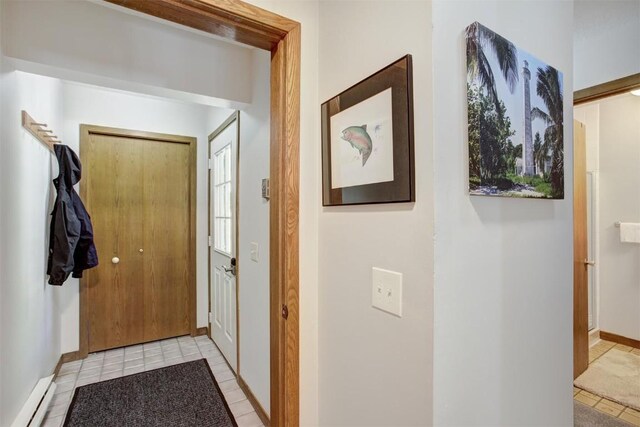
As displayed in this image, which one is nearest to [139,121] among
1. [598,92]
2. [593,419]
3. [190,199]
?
[190,199]

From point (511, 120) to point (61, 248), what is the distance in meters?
2.82

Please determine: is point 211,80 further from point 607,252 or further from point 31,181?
point 607,252

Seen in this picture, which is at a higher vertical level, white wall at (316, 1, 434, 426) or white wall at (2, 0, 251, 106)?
white wall at (2, 0, 251, 106)

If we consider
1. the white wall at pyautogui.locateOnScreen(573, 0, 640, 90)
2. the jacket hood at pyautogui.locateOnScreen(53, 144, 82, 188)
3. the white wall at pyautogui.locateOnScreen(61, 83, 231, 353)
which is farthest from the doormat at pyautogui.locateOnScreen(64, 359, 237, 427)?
the white wall at pyautogui.locateOnScreen(573, 0, 640, 90)

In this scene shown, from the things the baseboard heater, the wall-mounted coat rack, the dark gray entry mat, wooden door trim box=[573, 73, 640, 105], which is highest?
wooden door trim box=[573, 73, 640, 105]

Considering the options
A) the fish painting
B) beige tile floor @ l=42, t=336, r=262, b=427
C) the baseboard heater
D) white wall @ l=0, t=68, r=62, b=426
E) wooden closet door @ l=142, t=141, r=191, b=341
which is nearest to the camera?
the fish painting

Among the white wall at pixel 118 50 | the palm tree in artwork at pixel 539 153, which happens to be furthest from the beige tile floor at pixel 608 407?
the white wall at pixel 118 50

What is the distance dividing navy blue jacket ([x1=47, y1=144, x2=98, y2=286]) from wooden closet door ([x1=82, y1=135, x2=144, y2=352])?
0.45 metres

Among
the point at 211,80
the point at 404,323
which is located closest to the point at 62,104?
the point at 211,80

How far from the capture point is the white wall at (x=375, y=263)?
796 millimetres

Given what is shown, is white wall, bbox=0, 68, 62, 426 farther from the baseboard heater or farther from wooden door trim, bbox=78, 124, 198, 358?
wooden door trim, bbox=78, 124, 198, 358

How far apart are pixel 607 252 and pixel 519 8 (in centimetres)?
326

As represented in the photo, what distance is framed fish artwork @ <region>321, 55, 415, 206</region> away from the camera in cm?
84

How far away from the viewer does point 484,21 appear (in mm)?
911
